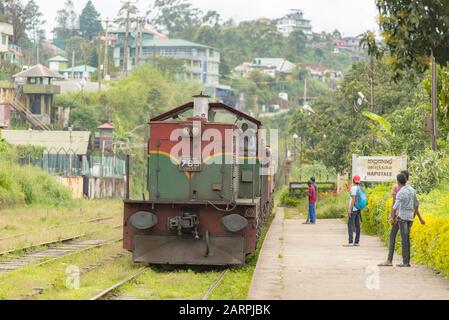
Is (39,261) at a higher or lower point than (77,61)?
lower

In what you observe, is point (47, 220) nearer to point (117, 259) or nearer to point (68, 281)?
point (117, 259)

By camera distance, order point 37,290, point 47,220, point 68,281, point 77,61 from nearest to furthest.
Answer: point 37,290 < point 68,281 < point 47,220 < point 77,61

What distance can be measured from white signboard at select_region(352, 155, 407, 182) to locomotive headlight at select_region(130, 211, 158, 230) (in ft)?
39.6

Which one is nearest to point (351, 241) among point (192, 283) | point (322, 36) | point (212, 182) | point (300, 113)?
point (212, 182)

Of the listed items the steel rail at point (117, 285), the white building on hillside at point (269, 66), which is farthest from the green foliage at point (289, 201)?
the white building on hillside at point (269, 66)

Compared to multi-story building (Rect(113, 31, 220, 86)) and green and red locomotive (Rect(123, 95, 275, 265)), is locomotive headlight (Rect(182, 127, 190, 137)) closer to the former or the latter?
Answer: green and red locomotive (Rect(123, 95, 275, 265))

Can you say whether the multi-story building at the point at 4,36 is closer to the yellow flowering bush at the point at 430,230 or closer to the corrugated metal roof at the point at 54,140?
the corrugated metal roof at the point at 54,140

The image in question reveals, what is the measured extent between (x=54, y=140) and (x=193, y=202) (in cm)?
4060

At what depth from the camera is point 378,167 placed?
26719 mm

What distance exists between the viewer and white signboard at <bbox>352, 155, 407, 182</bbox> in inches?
1040

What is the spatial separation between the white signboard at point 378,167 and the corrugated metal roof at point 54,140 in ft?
91.9

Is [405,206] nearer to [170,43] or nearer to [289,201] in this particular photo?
[289,201]

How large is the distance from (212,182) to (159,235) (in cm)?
139

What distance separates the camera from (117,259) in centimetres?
1808
